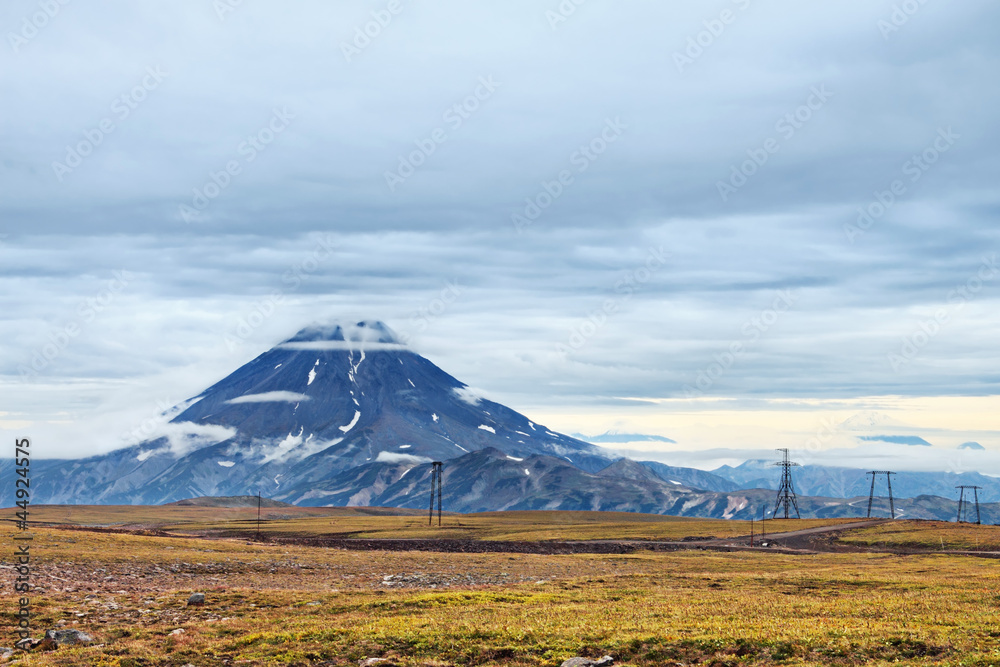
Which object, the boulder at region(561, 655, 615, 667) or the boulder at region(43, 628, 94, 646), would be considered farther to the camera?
the boulder at region(43, 628, 94, 646)

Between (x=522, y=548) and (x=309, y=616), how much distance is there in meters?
92.0

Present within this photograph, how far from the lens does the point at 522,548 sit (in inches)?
5172

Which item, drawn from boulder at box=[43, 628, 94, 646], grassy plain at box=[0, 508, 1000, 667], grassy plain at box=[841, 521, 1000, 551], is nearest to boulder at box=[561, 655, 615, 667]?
grassy plain at box=[0, 508, 1000, 667]

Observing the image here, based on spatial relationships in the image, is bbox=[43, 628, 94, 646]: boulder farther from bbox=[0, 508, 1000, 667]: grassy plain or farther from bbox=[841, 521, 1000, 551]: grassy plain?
bbox=[841, 521, 1000, 551]: grassy plain

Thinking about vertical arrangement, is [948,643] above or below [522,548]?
above

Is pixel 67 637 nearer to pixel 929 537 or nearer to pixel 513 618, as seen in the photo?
pixel 513 618

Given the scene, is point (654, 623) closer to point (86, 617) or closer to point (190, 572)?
point (86, 617)

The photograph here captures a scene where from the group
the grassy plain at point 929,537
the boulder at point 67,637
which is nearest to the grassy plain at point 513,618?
the boulder at point 67,637

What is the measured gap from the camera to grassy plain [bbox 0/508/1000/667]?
102 feet

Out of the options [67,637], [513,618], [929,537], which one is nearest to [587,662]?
[513,618]

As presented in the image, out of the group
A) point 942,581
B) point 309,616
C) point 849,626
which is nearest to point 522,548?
point 942,581

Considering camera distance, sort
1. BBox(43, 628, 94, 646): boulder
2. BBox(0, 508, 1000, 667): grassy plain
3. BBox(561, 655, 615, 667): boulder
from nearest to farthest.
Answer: BBox(561, 655, 615, 667): boulder
BBox(0, 508, 1000, 667): grassy plain
BBox(43, 628, 94, 646): boulder

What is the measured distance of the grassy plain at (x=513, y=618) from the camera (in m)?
31.2

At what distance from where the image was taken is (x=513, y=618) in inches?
1537
